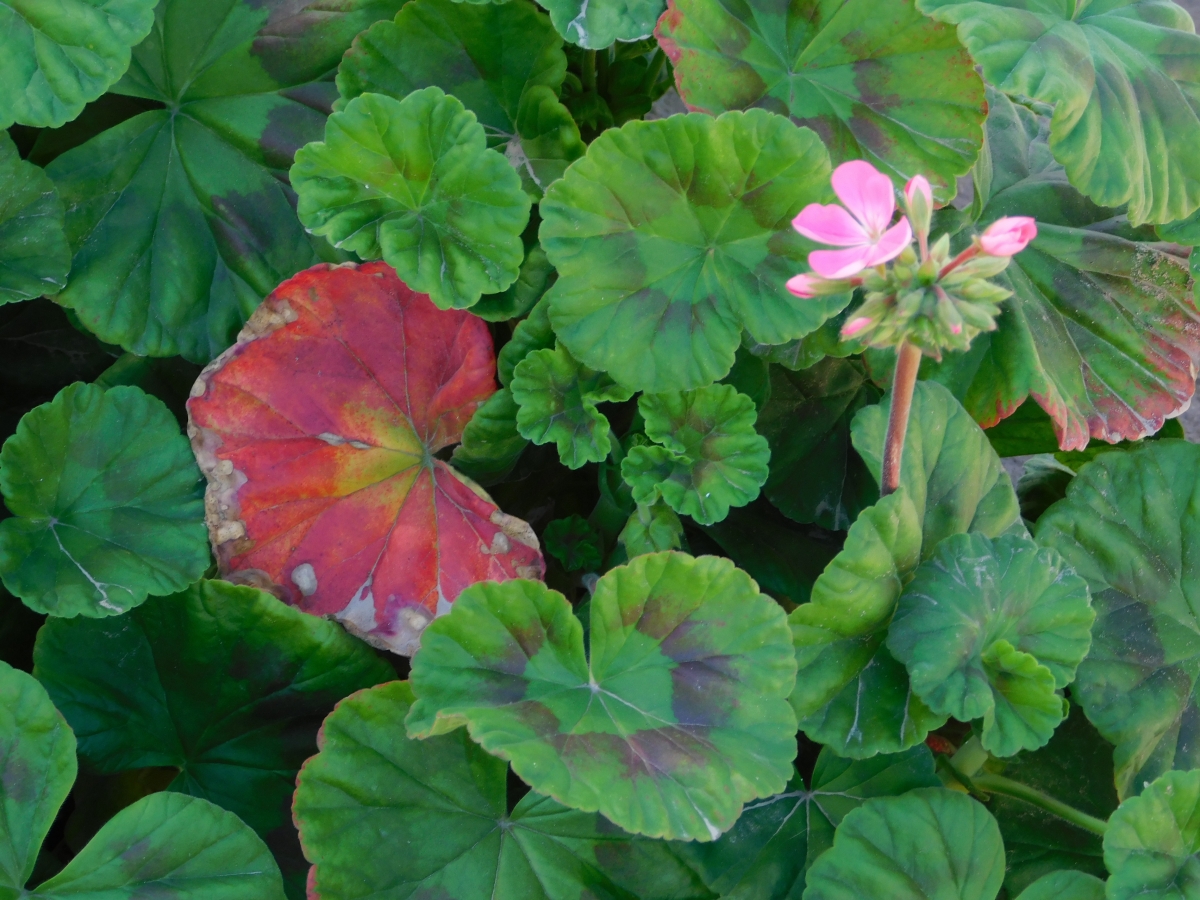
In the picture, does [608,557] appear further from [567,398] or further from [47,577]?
[47,577]

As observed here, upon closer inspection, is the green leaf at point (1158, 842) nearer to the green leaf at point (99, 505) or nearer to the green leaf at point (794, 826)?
the green leaf at point (794, 826)

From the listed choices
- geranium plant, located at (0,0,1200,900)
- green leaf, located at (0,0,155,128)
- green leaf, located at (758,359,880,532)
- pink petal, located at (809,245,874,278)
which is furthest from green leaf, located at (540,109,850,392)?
green leaf, located at (0,0,155,128)

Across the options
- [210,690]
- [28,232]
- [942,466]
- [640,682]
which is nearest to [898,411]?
[942,466]

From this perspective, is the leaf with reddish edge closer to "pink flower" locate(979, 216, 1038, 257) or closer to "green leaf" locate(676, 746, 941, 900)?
→ "green leaf" locate(676, 746, 941, 900)

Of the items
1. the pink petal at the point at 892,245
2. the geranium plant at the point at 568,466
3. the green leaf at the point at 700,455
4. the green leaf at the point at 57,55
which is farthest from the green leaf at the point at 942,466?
the green leaf at the point at 57,55

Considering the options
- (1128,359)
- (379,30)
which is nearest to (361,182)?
(379,30)
